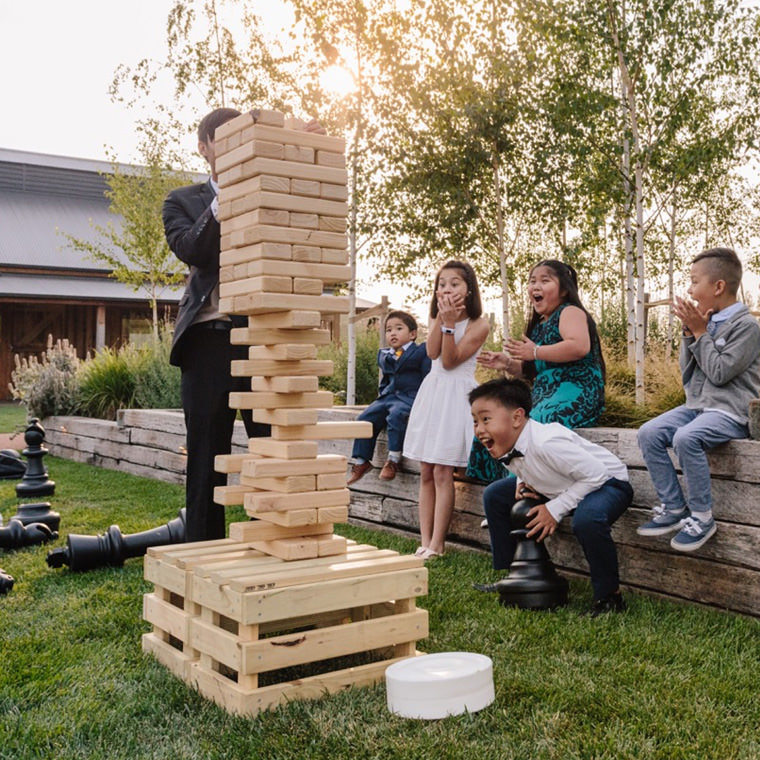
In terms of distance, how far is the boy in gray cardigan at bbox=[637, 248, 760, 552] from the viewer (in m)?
3.46

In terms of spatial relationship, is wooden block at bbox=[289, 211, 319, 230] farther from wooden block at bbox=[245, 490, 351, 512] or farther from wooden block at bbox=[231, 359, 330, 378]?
wooden block at bbox=[245, 490, 351, 512]

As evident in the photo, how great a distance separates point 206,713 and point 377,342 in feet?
38.3

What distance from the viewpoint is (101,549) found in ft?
14.7

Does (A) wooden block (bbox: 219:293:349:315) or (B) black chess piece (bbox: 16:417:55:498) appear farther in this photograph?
(B) black chess piece (bbox: 16:417:55:498)

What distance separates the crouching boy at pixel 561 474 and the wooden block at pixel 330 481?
2.80 feet

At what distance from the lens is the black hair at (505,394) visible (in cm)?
368

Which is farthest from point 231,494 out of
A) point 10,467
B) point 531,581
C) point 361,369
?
point 361,369

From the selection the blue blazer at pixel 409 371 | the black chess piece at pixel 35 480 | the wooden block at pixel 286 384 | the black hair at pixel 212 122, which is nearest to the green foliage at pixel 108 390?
the black chess piece at pixel 35 480

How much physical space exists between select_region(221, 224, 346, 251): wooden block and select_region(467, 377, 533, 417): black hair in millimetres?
1021

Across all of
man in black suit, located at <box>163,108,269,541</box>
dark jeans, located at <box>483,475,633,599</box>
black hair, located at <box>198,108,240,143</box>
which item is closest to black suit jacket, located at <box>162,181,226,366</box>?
man in black suit, located at <box>163,108,269,541</box>

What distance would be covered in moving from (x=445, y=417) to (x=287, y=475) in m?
1.91

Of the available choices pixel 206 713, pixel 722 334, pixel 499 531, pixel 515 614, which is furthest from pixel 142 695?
pixel 722 334

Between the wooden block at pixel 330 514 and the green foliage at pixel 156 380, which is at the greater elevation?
the green foliage at pixel 156 380

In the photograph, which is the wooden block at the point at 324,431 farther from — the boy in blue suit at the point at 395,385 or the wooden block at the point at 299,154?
the boy in blue suit at the point at 395,385
